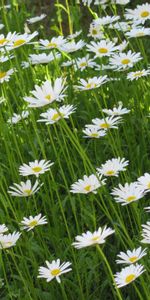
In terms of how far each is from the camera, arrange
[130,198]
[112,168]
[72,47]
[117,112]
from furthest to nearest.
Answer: [72,47] → [117,112] → [112,168] → [130,198]

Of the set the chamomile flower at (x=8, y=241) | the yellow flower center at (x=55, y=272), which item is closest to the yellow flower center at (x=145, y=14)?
the chamomile flower at (x=8, y=241)

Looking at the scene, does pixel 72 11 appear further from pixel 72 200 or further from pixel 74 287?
pixel 74 287

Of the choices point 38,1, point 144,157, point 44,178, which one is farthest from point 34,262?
point 38,1

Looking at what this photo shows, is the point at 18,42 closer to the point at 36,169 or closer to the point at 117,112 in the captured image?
the point at 117,112

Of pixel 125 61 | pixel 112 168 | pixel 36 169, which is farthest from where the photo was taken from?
pixel 125 61

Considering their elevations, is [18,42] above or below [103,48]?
above

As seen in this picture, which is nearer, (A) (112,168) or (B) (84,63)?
(A) (112,168)

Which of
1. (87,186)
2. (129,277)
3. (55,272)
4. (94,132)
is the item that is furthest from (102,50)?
(129,277)

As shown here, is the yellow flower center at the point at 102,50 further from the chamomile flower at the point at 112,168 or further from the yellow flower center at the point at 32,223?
the yellow flower center at the point at 32,223

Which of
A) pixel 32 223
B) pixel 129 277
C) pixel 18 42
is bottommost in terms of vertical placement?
pixel 32 223
